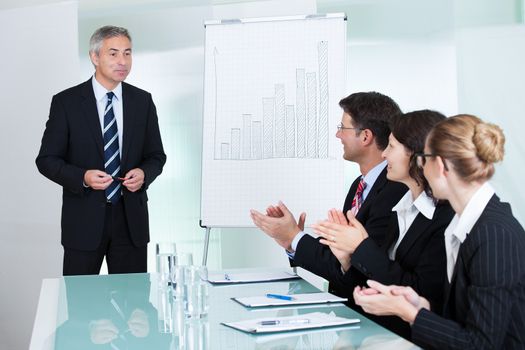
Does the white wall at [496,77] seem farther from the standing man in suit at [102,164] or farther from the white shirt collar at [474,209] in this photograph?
the white shirt collar at [474,209]

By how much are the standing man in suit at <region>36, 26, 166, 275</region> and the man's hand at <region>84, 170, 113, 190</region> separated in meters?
0.01

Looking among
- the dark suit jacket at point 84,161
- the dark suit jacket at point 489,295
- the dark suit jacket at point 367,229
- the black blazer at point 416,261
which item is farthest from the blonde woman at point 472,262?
the dark suit jacket at point 84,161

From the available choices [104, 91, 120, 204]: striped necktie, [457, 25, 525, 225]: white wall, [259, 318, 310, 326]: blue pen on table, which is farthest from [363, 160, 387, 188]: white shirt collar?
[457, 25, 525, 225]: white wall

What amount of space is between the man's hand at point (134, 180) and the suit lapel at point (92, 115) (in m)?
0.21

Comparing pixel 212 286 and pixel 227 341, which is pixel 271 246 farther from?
pixel 227 341

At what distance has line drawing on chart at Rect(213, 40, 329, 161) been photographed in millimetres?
4320

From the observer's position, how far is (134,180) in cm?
396

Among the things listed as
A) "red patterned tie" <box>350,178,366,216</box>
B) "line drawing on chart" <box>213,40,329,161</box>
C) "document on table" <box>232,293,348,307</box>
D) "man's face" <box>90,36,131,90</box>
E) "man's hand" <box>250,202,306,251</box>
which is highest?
"man's face" <box>90,36,131,90</box>

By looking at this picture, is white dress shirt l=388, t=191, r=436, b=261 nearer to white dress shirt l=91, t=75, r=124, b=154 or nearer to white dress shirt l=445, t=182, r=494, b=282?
white dress shirt l=445, t=182, r=494, b=282

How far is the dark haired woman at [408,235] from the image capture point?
8.16 feet

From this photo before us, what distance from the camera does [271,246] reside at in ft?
18.4

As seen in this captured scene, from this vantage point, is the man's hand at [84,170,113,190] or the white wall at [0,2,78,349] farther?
the white wall at [0,2,78,349]

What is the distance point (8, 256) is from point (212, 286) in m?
3.04

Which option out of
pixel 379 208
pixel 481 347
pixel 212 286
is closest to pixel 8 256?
pixel 212 286
